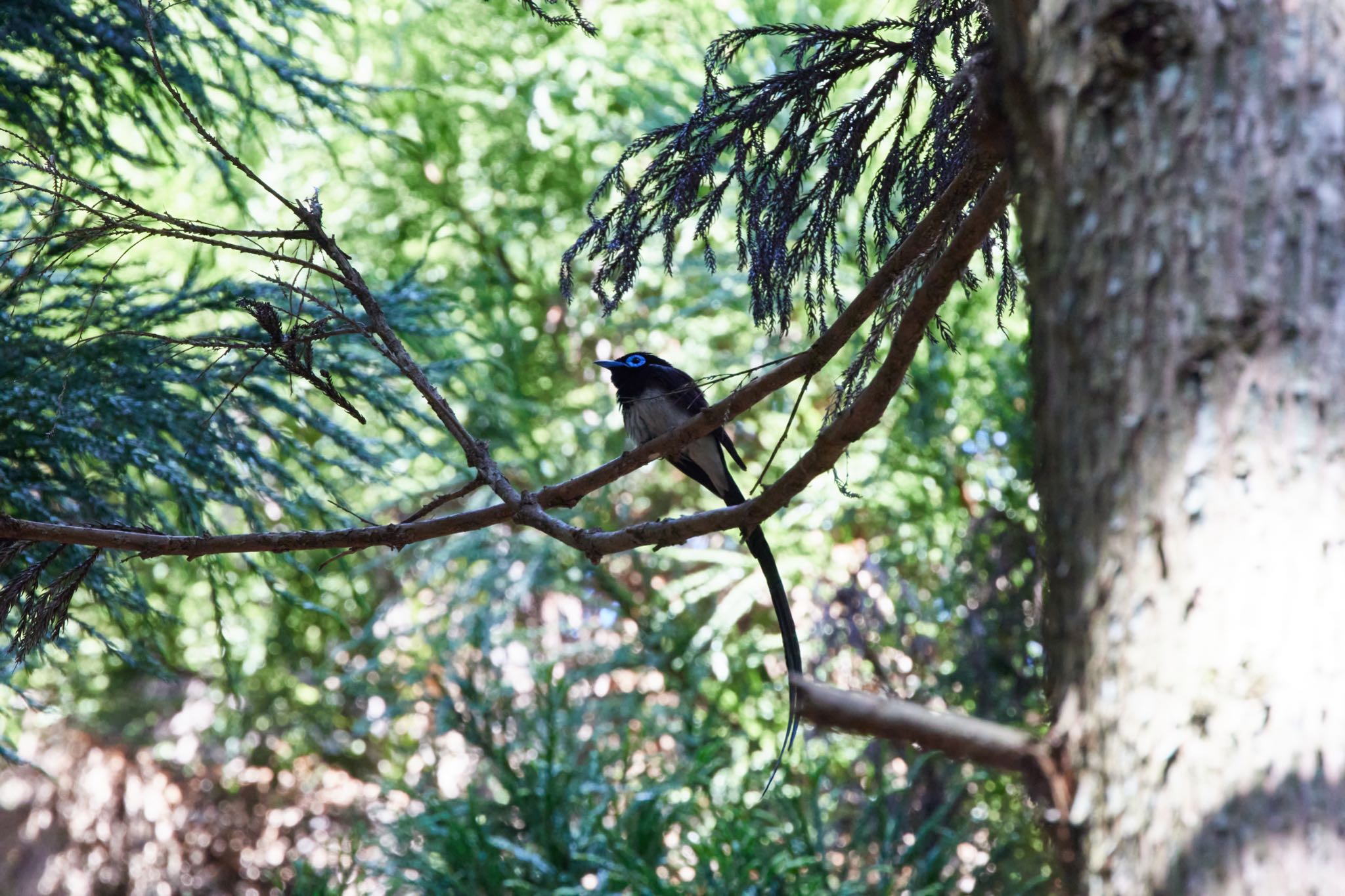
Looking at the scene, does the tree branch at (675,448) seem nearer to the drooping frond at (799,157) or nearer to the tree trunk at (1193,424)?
the drooping frond at (799,157)

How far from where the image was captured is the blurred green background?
12.0 feet

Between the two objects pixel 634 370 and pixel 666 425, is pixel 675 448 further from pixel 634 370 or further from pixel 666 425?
pixel 634 370

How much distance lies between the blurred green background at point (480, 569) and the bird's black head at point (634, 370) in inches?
28.3

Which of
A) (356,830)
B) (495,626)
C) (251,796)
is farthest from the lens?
(251,796)

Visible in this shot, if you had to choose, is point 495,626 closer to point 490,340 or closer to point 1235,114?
point 490,340

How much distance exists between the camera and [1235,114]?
1.12 meters

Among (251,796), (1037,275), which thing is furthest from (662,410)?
(251,796)

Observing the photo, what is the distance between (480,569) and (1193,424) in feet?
23.4

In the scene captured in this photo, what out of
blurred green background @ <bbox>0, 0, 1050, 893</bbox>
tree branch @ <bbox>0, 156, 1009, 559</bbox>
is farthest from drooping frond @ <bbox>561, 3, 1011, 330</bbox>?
blurred green background @ <bbox>0, 0, 1050, 893</bbox>

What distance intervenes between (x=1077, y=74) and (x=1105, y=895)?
0.80 m

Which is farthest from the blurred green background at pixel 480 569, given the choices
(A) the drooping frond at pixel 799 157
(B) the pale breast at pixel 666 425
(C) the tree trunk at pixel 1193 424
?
(C) the tree trunk at pixel 1193 424

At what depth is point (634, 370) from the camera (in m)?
4.43

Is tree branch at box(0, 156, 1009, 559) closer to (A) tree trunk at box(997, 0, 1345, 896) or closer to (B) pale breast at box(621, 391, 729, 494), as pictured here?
(A) tree trunk at box(997, 0, 1345, 896)

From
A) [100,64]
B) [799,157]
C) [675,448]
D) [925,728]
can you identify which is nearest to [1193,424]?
[925,728]
